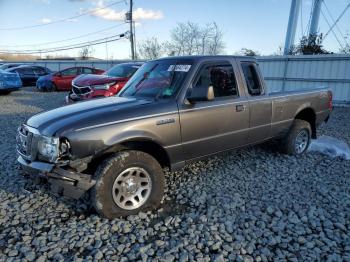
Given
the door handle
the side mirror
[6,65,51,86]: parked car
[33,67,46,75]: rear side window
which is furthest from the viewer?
[33,67,46,75]: rear side window

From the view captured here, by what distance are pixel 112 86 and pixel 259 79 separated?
18.7ft

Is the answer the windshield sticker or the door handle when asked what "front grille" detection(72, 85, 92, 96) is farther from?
the door handle

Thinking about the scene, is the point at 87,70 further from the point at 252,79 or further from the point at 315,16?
the point at 252,79

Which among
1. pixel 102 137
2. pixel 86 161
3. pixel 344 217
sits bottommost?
pixel 344 217

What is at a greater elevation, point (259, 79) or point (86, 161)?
point (259, 79)

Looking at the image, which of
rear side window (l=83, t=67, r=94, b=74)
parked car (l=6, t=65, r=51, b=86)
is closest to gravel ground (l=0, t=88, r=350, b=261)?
rear side window (l=83, t=67, r=94, b=74)

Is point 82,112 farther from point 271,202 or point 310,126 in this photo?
point 310,126

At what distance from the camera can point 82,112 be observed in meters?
3.51

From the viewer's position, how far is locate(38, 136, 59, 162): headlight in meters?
3.11

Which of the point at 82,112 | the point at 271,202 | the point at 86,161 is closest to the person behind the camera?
the point at 86,161

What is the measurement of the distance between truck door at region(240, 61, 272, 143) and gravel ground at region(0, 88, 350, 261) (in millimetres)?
680

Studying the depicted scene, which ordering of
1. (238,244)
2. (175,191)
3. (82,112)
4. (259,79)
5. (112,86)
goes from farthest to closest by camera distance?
(112,86)
(259,79)
(175,191)
(82,112)
(238,244)

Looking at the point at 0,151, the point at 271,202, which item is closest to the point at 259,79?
the point at 271,202

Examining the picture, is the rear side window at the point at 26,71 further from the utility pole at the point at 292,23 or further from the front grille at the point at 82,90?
the utility pole at the point at 292,23
